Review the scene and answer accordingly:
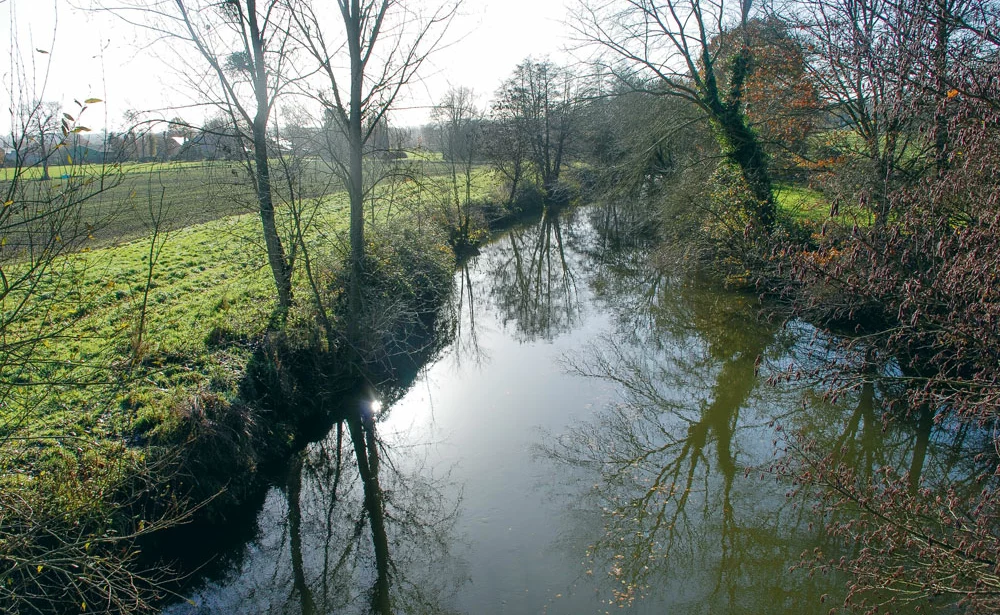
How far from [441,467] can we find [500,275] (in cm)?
1076

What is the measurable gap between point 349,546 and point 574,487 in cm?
269

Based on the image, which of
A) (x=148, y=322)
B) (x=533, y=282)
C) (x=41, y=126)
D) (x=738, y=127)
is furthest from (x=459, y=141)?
(x=41, y=126)

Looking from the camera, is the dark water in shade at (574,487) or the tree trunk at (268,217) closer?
the dark water in shade at (574,487)

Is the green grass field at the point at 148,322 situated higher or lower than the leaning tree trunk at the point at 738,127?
lower

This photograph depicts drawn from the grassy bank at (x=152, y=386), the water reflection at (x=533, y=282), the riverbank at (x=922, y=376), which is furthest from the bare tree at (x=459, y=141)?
the riverbank at (x=922, y=376)

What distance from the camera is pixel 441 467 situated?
25.1 ft

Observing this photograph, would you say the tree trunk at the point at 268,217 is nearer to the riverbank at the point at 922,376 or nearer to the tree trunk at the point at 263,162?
the tree trunk at the point at 263,162

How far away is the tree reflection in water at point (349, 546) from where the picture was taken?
5.55 meters

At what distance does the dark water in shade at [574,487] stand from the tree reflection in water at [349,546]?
0.02 metres

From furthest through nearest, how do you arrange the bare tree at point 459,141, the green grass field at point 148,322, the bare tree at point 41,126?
the bare tree at point 459,141
the green grass field at point 148,322
the bare tree at point 41,126

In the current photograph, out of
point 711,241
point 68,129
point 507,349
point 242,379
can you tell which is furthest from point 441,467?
point 711,241

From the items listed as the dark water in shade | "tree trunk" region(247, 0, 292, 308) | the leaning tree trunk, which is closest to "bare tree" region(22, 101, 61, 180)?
the dark water in shade

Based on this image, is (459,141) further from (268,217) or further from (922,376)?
(922,376)

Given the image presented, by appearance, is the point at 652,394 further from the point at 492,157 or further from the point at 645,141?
the point at 492,157
